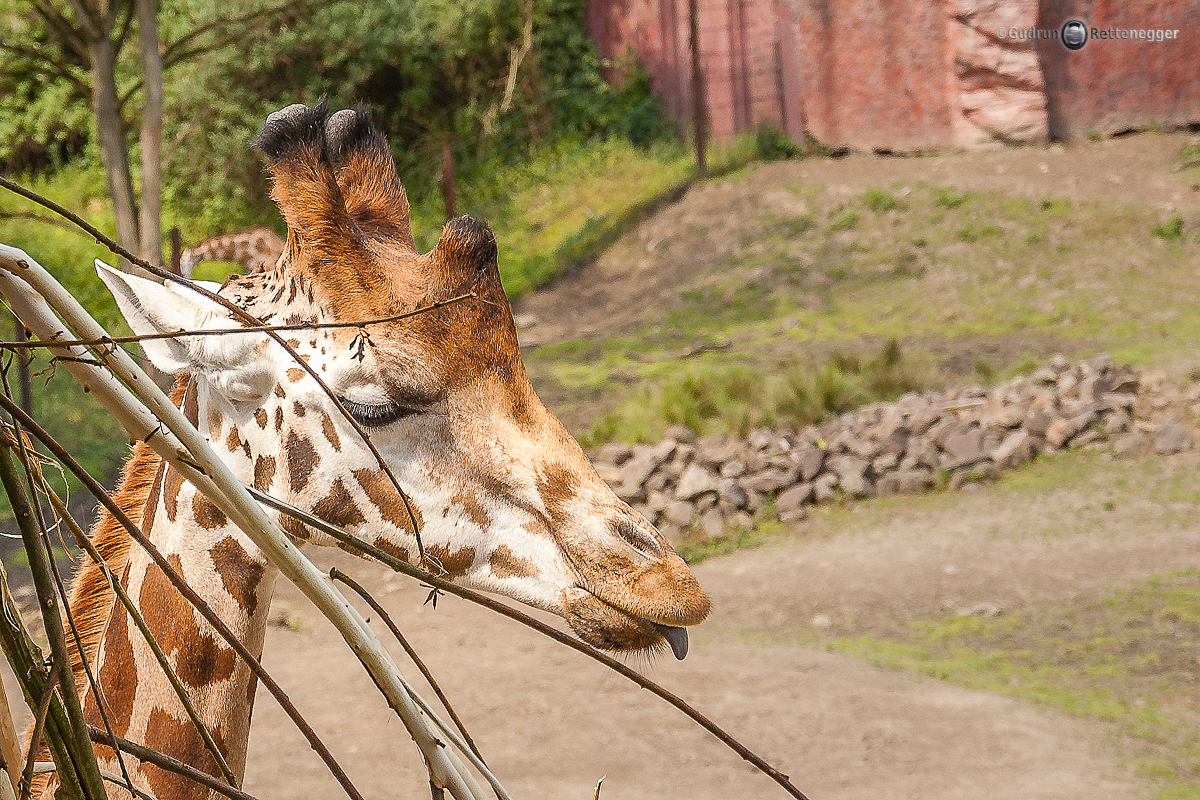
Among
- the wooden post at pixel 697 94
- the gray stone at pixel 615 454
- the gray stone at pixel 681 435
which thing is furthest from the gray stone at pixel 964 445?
the wooden post at pixel 697 94

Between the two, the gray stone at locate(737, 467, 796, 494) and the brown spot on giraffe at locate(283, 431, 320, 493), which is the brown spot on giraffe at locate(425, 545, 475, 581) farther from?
the gray stone at locate(737, 467, 796, 494)

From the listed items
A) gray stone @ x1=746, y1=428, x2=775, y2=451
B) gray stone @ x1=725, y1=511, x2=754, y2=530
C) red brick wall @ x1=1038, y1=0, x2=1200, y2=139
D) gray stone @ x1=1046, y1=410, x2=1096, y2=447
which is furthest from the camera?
red brick wall @ x1=1038, y1=0, x2=1200, y2=139

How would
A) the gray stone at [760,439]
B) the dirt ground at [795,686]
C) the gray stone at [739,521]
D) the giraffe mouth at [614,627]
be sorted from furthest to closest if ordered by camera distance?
the gray stone at [760,439] → the gray stone at [739,521] → the dirt ground at [795,686] → the giraffe mouth at [614,627]

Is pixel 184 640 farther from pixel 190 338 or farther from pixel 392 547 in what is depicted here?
pixel 190 338

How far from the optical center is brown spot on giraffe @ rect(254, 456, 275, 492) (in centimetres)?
174

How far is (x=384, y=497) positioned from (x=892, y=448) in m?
5.58

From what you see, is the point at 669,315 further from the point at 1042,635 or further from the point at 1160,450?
the point at 1042,635

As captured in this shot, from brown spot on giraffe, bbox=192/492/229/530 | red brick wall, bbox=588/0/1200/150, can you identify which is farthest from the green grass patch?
red brick wall, bbox=588/0/1200/150

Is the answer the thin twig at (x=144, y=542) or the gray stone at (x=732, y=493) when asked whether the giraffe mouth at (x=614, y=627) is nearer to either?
the thin twig at (x=144, y=542)

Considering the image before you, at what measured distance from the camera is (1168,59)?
11.9 m

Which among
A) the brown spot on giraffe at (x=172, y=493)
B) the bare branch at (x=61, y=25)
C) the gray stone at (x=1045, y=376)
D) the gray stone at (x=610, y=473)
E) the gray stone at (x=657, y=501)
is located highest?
the bare branch at (x=61, y=25)

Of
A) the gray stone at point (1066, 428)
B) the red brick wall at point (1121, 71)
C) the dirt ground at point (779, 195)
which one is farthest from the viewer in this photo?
the red brick wall at point (1121, 71)

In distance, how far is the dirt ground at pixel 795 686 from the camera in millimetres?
3842

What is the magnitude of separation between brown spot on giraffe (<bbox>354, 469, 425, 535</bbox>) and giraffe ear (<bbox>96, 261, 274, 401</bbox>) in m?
0.21
